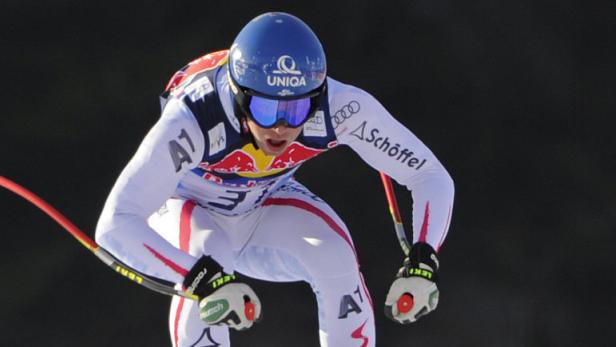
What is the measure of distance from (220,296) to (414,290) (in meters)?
0.71

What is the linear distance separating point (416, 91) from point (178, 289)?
2557mm

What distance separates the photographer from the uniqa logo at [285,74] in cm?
485

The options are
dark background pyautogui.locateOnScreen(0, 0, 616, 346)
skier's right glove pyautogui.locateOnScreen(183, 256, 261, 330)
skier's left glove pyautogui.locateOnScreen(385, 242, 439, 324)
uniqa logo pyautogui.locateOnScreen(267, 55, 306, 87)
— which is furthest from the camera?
dark background pyautogui.locateOnScreen(0, 0, 616, 346)

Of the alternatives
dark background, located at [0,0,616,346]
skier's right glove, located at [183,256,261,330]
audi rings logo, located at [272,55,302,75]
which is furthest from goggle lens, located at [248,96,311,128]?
dark background, located at [0,0,616,346]

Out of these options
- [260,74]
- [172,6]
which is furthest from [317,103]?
[172,6]

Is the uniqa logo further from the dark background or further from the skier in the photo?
the dark background

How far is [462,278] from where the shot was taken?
7238 mm

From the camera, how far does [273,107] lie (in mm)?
4895

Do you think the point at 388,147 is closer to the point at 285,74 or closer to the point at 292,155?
the point at 292,155

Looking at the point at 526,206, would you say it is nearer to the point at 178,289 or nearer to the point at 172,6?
the point at 172,6

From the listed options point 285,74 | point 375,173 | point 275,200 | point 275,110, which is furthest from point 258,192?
point 375,173

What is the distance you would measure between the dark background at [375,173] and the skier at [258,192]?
1.72 meters

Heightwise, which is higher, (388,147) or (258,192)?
(388,147)

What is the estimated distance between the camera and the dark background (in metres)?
7.02
